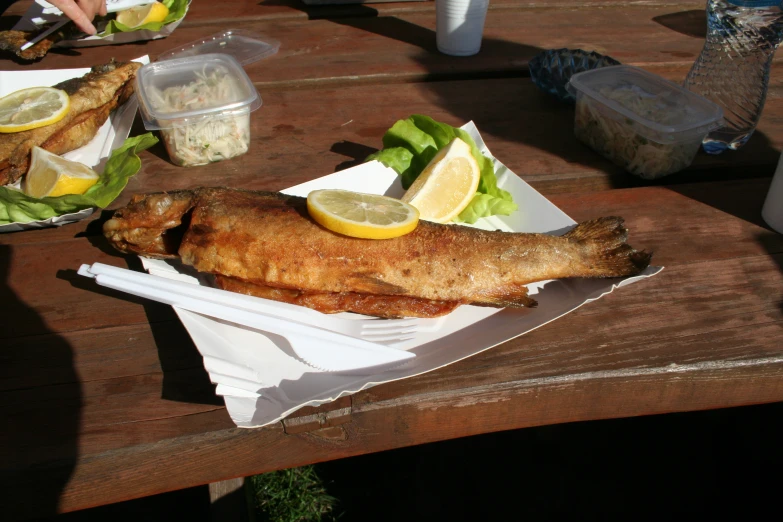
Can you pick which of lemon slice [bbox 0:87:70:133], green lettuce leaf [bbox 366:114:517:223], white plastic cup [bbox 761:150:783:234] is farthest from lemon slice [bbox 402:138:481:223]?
lemon slice [bbox 0:87:70:133]

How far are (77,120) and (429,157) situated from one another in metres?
1.67

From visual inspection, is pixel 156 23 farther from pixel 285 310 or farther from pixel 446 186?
pixel 285 310

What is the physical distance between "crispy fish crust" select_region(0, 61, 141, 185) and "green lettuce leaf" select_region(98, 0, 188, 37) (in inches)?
27.9

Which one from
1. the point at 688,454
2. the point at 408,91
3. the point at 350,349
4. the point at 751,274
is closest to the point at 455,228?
the point at 350,349

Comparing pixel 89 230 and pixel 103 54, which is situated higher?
pixel 103 54

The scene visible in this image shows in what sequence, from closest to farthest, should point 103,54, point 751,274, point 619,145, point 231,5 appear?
1. point 751,274
2. point 619,145
3. point 103,54
4. point 231,5

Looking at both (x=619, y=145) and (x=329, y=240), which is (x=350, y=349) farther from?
(x=619, y=145)

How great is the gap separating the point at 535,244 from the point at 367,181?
0.83 m

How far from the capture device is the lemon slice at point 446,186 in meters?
2.30

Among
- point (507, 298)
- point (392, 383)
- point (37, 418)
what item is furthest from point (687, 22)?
point (37, 418)

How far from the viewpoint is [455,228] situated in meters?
2.03

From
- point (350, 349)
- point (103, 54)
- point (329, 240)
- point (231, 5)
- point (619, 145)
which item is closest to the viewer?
point (350, 349)

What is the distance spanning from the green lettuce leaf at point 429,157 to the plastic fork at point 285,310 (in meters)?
0.65

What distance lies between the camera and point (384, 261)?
1.90 m
